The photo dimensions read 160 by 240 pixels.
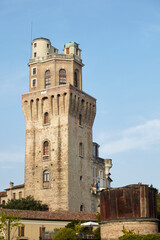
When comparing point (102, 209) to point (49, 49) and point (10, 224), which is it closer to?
point (10, 224)

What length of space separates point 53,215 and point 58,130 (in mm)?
13449

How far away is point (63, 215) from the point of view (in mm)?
54406

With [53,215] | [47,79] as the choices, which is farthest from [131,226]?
[47,79]

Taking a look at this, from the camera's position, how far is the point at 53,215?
53281mm

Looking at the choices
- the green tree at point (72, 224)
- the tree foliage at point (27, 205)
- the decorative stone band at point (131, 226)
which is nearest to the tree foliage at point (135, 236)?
the decorative stone band at point (131, 226)

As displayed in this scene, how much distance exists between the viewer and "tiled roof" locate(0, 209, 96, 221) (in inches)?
1978

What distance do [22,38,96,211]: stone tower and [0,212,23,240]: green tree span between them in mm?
12084

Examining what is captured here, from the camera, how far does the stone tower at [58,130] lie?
6100 cm


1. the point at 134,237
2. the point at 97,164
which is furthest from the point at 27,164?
the point at 134,237

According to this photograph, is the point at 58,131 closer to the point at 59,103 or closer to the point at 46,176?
the point at 59,103

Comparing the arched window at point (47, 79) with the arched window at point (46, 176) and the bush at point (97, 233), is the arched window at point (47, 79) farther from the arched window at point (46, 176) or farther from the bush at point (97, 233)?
the bush at point (97, 233)

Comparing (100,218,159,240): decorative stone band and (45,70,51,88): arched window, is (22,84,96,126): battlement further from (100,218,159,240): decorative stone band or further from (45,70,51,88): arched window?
(100,218,159,240): decorative stone band

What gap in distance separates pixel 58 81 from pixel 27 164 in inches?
487

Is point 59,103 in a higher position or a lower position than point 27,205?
higher
